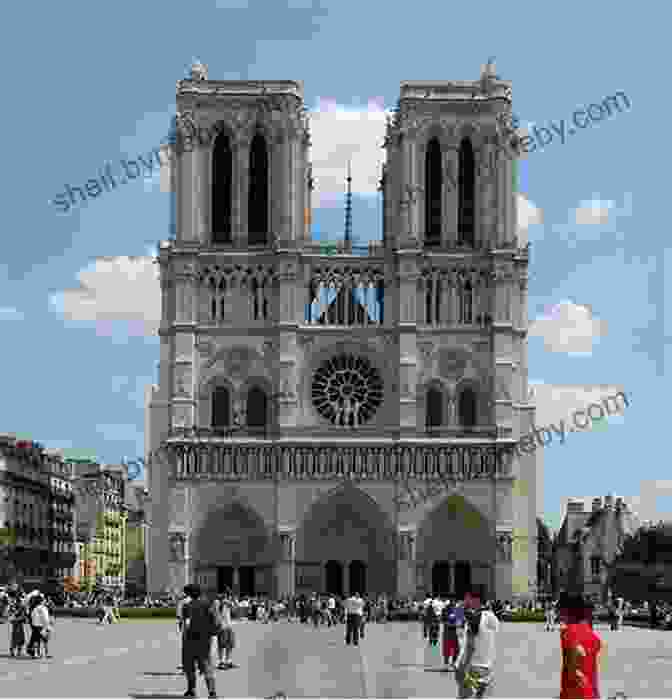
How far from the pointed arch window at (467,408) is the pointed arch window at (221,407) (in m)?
11.6

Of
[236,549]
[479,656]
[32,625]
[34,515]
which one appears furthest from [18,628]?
[34,515]

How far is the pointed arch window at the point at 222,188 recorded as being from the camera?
296 ft

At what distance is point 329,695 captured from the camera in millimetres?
27172

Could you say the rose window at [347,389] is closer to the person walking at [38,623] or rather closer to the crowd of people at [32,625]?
the crowd of people at [32,625]

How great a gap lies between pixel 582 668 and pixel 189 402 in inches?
2831

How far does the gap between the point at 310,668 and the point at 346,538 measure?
52851 millimetres

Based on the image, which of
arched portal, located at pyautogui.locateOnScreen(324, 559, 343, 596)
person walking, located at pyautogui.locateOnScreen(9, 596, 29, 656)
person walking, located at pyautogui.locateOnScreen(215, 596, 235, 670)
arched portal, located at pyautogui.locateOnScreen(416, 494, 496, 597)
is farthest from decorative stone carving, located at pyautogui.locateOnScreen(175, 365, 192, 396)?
person walking, located at pyautogui.locateOnScreen(215, 596, 235, 670)

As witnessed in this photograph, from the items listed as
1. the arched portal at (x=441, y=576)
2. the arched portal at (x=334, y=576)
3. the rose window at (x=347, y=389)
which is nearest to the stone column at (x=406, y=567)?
the arched portal at (x=441, y=576)

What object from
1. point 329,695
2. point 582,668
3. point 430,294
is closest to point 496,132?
point 430,294

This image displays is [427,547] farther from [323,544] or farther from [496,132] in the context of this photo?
[496,132]

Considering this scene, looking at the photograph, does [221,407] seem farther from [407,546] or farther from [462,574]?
[462,574]

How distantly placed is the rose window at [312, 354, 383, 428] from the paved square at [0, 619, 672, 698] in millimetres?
35310

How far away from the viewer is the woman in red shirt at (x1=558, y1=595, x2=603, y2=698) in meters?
15.8

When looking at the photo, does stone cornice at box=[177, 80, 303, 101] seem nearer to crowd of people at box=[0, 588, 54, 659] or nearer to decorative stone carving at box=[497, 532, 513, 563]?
decorative stone carving at box=[497, 532, 513, 563]
